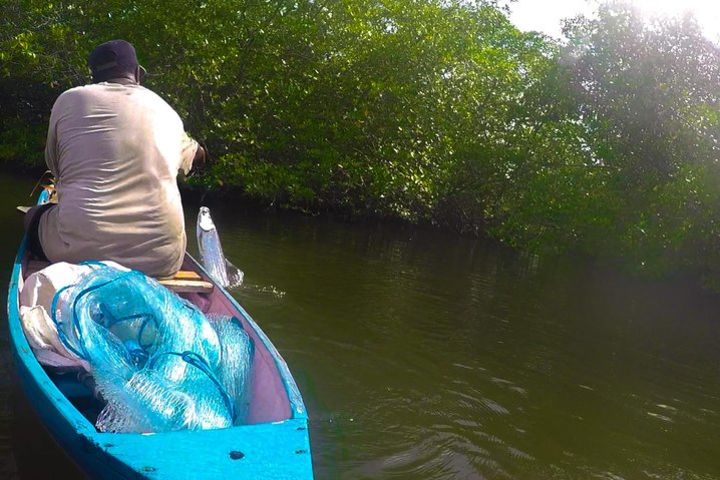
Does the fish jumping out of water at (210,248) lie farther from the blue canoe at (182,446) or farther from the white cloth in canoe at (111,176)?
the blue canoe at (182,446)

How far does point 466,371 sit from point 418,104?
12899mm

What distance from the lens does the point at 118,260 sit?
431 centimetres

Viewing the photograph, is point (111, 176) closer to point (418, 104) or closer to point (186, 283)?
point (186, 283)

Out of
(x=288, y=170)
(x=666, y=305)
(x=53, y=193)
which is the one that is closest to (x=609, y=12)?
(x=666, y=305)

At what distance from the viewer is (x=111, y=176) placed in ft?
13.9

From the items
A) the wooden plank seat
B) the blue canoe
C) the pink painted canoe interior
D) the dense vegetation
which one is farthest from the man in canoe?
the dense vegetation

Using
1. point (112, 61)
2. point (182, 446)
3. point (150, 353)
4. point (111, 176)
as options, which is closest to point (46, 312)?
point (150, 353)

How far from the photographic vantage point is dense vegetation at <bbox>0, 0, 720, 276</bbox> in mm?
→ 16141

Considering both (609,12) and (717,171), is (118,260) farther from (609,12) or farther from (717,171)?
(609,12)

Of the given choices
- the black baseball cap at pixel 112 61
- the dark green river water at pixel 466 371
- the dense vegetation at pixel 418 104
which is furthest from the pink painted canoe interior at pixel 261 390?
the dense vegetation at pixel 418 104

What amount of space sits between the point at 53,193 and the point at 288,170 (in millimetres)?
11405

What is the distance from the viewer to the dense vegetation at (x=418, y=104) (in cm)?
1614

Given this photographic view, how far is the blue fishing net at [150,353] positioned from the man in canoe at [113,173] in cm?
33

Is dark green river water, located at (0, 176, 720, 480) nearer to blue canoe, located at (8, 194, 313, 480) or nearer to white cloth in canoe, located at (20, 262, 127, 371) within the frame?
white cloth in canoe, located at (20, 262, 127, 371)
